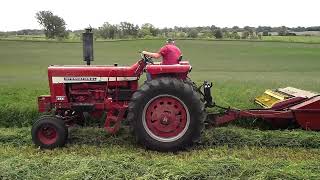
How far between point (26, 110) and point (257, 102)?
15.4 ft

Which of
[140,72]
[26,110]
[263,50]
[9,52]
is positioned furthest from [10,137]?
[263,50]

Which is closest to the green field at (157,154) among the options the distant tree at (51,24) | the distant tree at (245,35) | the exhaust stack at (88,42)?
the exhaust stack at (88,42)

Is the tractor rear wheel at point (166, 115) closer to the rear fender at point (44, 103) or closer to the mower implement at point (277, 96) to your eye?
the rear fender at point (44, 103)

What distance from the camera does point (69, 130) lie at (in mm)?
8086

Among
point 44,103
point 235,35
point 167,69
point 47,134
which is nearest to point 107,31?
point 235,35

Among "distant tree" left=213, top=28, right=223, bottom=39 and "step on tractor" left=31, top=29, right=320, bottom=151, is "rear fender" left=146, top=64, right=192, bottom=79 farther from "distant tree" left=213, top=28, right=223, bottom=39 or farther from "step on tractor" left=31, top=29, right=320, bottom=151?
"distant tree" left=213, top=28, right=223, bottom=39

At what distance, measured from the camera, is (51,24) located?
194ft

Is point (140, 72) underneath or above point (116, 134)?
above

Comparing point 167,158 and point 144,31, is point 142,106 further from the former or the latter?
point 144,31

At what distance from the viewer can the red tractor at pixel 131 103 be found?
7133mm

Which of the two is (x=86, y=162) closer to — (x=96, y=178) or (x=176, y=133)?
(x=96, y=178)

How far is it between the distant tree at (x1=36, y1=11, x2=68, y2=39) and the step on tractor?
4986 cm

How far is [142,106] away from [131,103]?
17 cm

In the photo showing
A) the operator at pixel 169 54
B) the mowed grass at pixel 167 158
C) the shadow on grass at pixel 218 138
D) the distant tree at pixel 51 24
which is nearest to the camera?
the mowed grass at pixel 167 158
